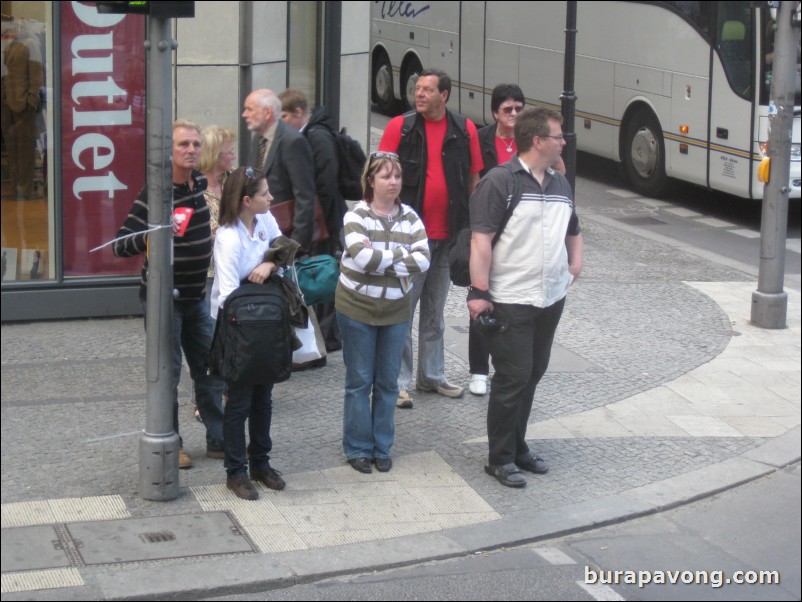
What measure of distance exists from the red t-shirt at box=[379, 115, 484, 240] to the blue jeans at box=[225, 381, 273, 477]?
6.08 ft

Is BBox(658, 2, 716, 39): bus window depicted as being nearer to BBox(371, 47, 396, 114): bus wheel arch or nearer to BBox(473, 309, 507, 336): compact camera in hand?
BBox(371, 47, 396, 114): bus wheel arch

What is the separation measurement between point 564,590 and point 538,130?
88.1 inches

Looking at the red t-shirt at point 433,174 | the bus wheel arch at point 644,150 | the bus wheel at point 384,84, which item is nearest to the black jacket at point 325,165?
the red t-shirt at point 433,174

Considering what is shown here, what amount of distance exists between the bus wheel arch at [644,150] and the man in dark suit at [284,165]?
374 inches

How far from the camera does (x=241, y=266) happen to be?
578cm

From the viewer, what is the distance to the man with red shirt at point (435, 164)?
7184 millimetres

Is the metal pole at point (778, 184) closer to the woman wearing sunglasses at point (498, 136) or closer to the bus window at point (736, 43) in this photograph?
the woman wearing sunglasses at point (498, 136)

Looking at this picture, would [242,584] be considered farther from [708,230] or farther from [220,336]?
[708,230]

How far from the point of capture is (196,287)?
6.04m

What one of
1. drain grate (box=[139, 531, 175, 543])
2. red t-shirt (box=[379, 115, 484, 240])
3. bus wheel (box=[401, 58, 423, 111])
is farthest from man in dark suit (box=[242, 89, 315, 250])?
bus wheel (box=[401, 58, 423, 111])

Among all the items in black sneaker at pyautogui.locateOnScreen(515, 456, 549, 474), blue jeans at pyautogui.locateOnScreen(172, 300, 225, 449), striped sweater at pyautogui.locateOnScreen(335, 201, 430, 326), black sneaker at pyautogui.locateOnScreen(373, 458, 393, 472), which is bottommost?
black sneaker at pyautogui.locateOnScreen(515, 456, 549, 474)

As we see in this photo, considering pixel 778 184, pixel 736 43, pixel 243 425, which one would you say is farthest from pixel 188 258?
pixel 736 43

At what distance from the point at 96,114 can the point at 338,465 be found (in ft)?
12.2

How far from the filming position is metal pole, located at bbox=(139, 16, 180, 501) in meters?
5.45
